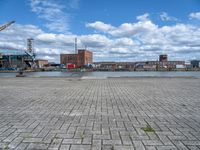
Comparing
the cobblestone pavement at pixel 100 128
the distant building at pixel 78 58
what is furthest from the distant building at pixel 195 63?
the cobblestone pavement at pixel 100 128

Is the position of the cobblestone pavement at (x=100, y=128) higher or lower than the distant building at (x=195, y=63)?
lower

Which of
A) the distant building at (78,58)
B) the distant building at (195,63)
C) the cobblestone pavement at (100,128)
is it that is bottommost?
the cobblestone pavement at (100,128)

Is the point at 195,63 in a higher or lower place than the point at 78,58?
lower

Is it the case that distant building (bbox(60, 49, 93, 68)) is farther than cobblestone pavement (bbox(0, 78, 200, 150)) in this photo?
Yes

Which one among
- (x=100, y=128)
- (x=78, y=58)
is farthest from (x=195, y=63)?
(x=100, y=128)

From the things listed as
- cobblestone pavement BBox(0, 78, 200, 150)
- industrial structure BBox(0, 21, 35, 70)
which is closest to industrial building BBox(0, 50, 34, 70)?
industrial structure BBox(0, 21, 35, 70)

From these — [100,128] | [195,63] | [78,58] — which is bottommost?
[100,128]

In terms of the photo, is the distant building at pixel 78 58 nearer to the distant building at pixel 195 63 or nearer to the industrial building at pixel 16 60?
the industrial building at pixel 16 60

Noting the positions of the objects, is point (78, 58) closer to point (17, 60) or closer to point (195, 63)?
point (17, 60)

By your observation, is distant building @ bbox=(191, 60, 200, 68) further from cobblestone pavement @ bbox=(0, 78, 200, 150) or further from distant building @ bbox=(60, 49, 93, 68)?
cobblestone pavement @ bbox=(0, 78, 200, 150)

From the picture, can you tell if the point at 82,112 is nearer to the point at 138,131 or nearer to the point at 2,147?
the point at 138,131

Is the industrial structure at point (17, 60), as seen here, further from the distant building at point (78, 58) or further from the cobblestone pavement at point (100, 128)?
the cobblestone pavement at point (100, 128)

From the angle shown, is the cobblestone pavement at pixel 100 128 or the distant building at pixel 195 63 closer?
the cobblestone pavement at pixel 100 128

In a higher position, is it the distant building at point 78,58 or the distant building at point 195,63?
the distant building at point 78,58
